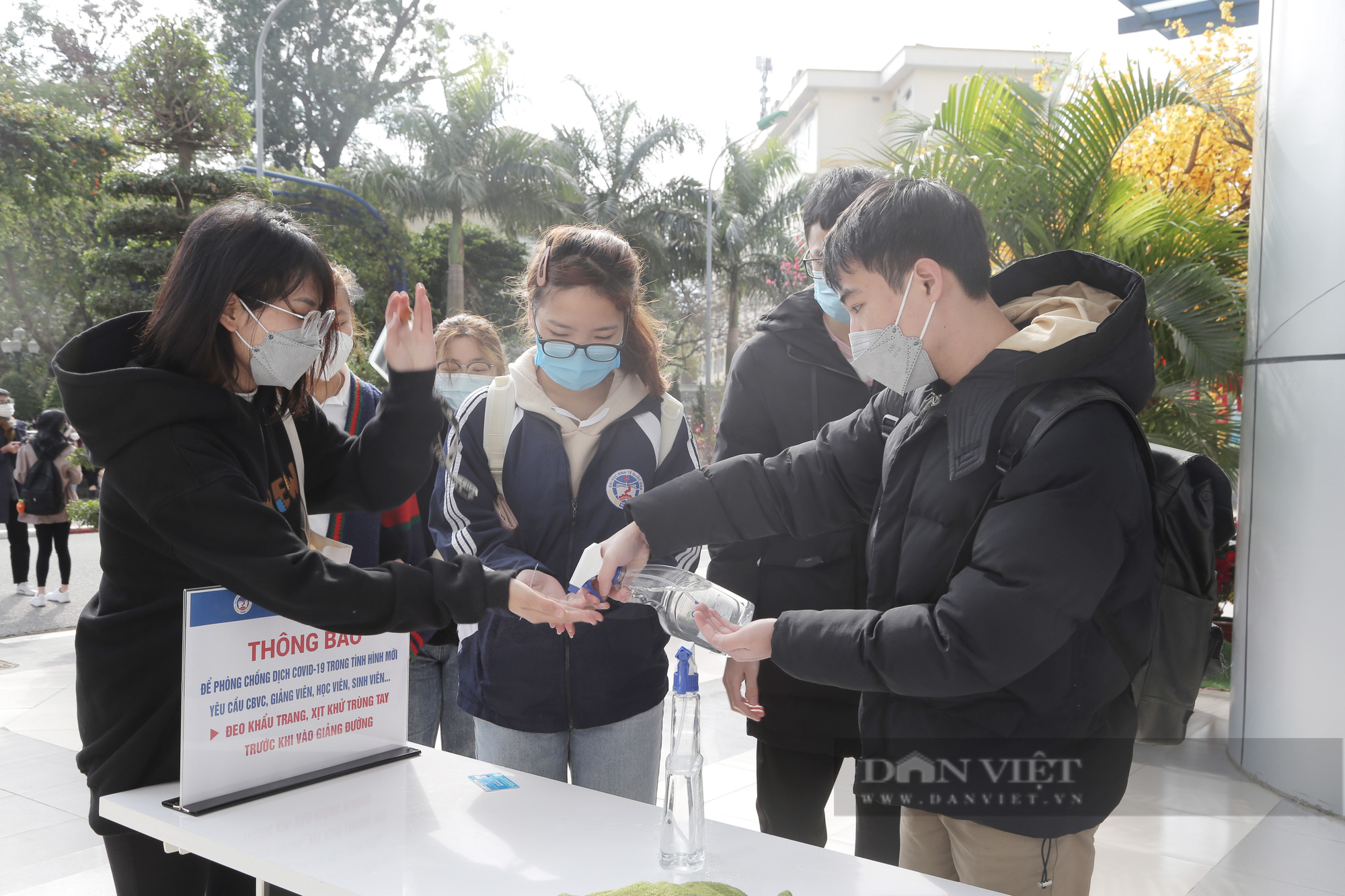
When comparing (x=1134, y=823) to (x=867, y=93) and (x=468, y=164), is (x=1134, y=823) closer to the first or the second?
(x=468, y=164)

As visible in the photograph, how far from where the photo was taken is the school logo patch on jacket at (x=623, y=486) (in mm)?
2188

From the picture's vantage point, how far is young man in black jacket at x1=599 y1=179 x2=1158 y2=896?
1.40 m

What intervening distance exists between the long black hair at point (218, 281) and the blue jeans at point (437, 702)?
117 centimetres

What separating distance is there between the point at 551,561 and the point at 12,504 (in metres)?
10.8

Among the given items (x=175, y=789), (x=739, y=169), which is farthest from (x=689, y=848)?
(x=739, y=169)

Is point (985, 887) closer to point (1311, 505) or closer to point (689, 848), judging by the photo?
point (689, 848)

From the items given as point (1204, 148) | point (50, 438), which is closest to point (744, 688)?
point (1204, 148)

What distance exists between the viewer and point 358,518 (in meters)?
2.82

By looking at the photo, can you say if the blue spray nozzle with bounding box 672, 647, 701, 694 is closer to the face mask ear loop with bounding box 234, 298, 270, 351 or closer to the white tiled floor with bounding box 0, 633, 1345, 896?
the face mask ear loop with bounding box 234, 298, 270, 351

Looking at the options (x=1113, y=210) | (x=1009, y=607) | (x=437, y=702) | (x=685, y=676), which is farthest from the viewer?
(x=1113, y=210)

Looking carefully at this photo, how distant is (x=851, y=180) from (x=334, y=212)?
15510 millimetres

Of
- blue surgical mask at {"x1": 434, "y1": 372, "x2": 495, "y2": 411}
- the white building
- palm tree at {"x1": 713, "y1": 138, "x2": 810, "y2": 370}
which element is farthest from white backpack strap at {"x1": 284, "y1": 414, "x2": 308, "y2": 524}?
the white building

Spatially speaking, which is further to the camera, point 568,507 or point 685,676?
point 568,507

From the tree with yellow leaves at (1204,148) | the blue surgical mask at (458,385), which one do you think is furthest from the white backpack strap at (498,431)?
the tree with yellow leaves at (1204,148)
